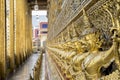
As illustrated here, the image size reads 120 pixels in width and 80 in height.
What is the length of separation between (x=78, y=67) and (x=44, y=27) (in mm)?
45758

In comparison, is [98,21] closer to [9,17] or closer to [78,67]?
[78,67]

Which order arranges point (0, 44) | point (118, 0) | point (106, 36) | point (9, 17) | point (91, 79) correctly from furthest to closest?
point (9, 17)
point (0, 44)
point (106, 36)
point (91, 79)
point (118, 0)

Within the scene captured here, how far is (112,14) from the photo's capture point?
964mm

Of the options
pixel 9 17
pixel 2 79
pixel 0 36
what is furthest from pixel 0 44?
pixel 9 17

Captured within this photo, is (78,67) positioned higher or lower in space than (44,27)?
lower

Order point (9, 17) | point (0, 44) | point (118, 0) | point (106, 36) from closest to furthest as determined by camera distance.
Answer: point (118, 0) → point (106, 36) → point (0, 44) → point (9, 17)

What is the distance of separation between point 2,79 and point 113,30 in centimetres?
886

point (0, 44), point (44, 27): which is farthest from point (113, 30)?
point (44, 27)

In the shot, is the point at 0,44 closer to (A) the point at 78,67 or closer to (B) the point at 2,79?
(B) the point at 2,79

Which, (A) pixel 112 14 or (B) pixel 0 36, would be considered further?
(B) pixel 0 36

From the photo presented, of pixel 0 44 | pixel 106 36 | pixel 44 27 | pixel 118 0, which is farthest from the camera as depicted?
pixel 44 27

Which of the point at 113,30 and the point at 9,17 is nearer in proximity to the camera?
the point at 113,30

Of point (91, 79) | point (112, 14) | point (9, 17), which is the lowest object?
point (91, 79)

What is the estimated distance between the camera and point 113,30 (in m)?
0.80
